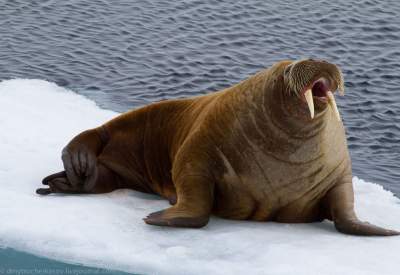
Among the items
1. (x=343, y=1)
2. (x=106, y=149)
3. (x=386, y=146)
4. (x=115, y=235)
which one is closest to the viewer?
(x=115, y=235)

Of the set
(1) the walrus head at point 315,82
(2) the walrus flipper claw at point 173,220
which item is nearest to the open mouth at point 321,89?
(1) the walrus head at point 315,82

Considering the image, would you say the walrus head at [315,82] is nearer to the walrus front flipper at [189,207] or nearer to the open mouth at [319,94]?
the open mouth at [319,94]

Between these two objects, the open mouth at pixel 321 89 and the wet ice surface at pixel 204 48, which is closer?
the open mouth at pixel 321 89

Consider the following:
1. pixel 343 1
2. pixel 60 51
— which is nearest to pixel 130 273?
pixel 60 51

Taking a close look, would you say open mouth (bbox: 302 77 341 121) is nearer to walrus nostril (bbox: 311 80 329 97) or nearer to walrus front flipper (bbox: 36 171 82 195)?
walrus nostril (bbox: 311 80 329 97)

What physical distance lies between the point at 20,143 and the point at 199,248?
9.38 feet

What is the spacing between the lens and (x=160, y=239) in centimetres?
696

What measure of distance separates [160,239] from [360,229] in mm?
1482

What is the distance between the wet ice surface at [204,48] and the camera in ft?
40.9

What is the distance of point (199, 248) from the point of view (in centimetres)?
682

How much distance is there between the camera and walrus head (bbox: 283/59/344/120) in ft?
22.6

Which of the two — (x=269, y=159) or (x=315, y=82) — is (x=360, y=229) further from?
(x=315, y=82)

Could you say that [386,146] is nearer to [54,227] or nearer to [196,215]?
[196,215]

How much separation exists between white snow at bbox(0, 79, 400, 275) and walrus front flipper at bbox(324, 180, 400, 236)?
0.21 ft
